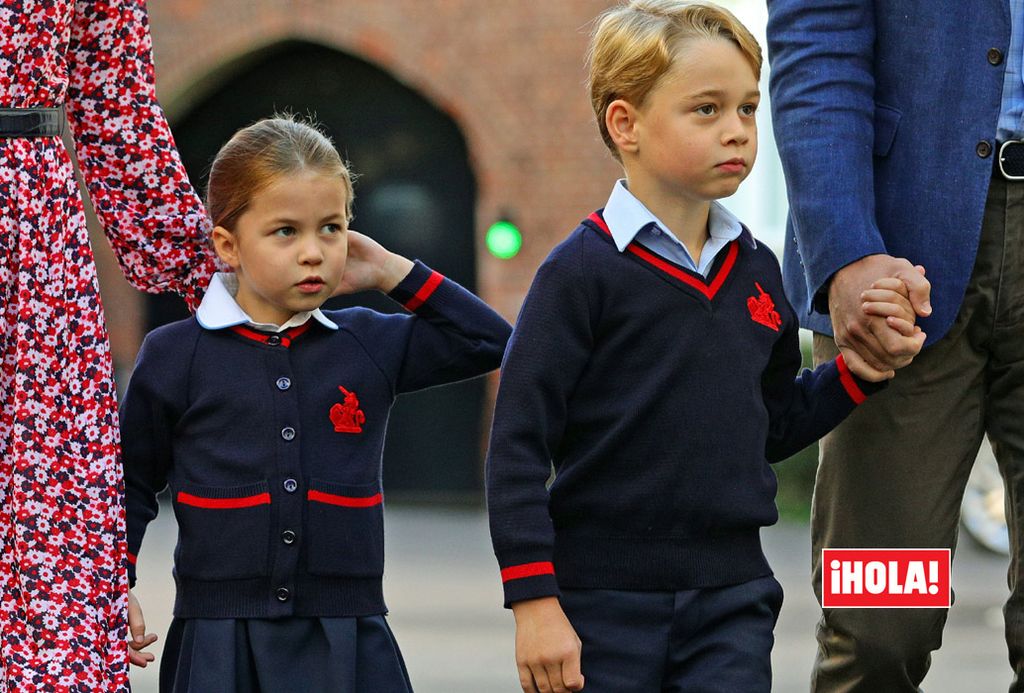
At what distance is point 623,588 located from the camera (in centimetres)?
304

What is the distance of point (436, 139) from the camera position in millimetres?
12383

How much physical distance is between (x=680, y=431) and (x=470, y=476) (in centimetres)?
937

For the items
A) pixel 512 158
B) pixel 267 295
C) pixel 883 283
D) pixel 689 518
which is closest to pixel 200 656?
pixel 267 295

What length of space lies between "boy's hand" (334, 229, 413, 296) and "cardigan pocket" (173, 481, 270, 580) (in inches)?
18.2

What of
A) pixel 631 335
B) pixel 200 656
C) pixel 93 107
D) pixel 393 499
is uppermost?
pixel 393 499

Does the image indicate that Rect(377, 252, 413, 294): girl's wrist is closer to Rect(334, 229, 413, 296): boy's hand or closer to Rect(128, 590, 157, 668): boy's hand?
Rect(334, 229, 413, 296): boy's hand

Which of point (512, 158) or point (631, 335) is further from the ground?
point (512, 158)

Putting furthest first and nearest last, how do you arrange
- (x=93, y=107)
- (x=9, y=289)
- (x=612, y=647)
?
(x=93, y=107) < (x=9, y=289) < (x=612, y=647)

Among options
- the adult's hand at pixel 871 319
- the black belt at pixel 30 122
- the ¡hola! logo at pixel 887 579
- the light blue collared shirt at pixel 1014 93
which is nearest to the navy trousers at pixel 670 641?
the ¡hola! logo at pixel 887 579

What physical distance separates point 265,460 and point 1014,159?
1.46 metres

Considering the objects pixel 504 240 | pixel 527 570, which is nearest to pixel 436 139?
pixel 504 240

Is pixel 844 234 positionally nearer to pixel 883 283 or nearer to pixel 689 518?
pixel 883 283

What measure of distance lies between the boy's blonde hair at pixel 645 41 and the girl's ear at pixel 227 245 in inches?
27.8

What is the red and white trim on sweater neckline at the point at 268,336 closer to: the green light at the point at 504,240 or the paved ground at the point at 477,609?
the paved ground at the point at 477,609
